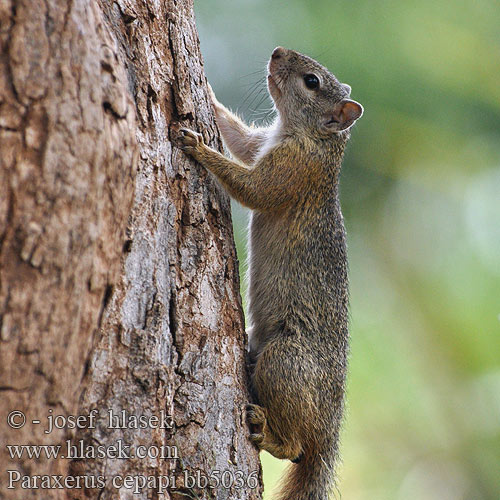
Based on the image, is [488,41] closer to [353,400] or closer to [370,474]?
[353,400]

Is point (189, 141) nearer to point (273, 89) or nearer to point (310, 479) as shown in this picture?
point (273, 89)

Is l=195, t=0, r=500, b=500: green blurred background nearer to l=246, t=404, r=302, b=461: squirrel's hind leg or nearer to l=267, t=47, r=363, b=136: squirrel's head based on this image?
l=267, t=47, r=363, b=136: squirrel's head

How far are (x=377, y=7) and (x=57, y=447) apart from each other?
9.21 meters

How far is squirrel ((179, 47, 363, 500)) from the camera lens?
4078 millimetres

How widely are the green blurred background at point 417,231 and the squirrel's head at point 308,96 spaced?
6.46 ft

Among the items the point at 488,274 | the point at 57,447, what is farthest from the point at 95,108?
the point at 488,274

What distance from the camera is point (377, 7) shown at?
9852mm

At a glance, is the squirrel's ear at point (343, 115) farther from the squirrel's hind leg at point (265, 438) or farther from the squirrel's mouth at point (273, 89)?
the squirrel's hind leg at point (265, 438)

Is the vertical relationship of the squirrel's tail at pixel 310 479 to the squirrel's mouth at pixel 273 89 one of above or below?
below

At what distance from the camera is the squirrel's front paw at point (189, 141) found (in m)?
3.64

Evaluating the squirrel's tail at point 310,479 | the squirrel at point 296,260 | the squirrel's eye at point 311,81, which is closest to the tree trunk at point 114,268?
the squirrel at point 296,260

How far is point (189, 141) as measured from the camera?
3.67m

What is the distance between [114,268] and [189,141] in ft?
5.52

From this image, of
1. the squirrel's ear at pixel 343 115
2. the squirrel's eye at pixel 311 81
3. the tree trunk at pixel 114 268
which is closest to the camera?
the tree trunk at pixel 114 268
